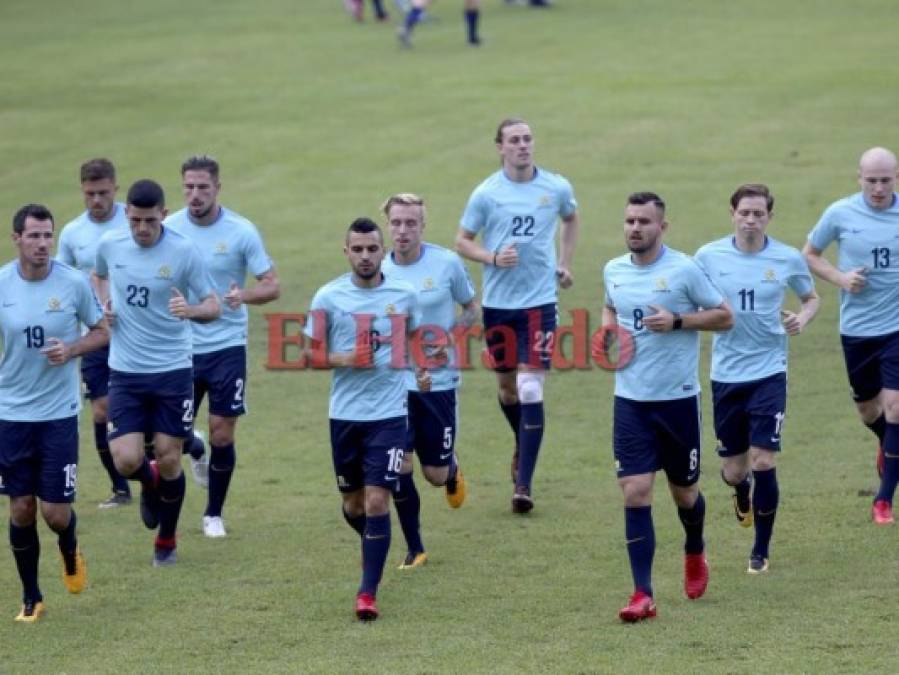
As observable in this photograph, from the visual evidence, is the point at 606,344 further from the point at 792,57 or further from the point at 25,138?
the point at 792,57

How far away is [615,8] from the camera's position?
38500mm

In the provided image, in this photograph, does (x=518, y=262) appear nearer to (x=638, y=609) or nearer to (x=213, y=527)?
(x=213, y=527)

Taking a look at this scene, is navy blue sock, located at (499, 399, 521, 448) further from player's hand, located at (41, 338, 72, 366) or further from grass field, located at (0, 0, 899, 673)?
player's hand, located at (41, 338, 72, 366)

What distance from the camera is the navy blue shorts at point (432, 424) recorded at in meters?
12.1

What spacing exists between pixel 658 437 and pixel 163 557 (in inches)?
153

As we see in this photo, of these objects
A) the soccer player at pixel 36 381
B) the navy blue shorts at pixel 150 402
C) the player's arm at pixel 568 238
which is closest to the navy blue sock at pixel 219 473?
the navy blue shorts at pixel 150 402

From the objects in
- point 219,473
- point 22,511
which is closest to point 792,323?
point 219,473

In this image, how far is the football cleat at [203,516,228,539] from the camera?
13000 millimetres

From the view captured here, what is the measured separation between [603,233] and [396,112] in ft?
25.1

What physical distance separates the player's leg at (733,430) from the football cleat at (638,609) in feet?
6.24

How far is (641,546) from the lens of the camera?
33.9 feet

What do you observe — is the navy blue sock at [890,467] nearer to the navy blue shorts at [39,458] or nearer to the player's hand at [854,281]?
the player's hand at [854,281]

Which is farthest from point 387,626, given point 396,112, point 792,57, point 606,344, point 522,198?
point 792,57

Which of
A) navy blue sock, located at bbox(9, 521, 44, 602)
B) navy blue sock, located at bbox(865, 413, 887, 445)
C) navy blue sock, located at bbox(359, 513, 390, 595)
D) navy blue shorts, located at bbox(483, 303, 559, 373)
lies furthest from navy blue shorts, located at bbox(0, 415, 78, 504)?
navy blue sock, located at bbox(865, 413, 887, 445)
